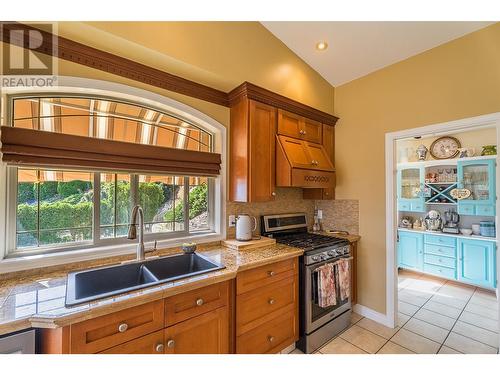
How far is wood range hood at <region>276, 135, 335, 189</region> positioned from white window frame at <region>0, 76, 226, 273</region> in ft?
1.99

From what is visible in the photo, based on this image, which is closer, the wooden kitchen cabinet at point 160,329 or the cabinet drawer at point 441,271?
the wooden kitchen cabinet at point 160,329

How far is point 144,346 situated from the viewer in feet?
4.00

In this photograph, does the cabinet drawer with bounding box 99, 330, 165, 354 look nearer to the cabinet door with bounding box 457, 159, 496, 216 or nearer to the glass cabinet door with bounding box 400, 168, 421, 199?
the cabinet door with bounding box 457, 159, 496, 216

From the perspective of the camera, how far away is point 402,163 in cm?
434

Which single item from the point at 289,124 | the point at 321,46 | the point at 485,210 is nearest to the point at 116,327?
the point at 289,124

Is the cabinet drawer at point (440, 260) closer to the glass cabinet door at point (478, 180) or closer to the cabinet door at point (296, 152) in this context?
the glass cabinet door at point (478, 180)

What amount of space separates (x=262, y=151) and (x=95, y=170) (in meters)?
1.43

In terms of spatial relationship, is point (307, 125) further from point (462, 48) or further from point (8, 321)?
point (8, 321)

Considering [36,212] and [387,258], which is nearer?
[36,212]

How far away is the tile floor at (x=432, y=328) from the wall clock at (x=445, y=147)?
7.16 ft

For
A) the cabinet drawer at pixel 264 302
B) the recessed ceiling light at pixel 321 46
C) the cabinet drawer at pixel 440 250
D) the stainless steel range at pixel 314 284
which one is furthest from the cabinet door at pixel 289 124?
the cabinet drawer at pixel 440 250

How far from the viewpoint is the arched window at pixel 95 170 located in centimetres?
151
